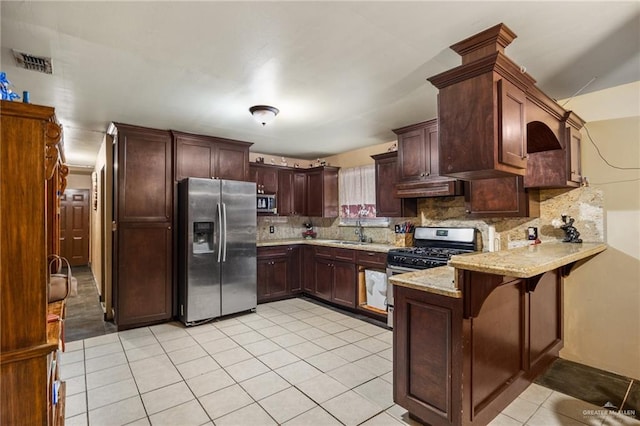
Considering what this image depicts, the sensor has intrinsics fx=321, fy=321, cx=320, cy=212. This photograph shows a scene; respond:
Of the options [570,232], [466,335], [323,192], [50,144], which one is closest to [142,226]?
[323,192]

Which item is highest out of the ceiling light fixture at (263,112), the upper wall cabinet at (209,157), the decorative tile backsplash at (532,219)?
the ceiling light fixture at (263,112)

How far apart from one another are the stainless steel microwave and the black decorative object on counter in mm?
3953

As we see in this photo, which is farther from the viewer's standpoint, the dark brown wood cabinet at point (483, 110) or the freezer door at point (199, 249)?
the freezer door at point (199, 249)

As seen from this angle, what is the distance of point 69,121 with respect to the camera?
380 centimetres

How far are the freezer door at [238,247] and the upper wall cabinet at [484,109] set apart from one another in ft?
9.78

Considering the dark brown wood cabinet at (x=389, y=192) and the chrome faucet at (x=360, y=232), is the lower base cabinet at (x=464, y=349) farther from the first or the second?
the chrome faucet at (x=360, y=232)

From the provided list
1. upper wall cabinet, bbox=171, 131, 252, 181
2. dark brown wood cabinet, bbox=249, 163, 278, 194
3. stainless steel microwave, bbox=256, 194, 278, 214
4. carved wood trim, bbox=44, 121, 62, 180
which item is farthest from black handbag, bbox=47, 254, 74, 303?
dark brown wood cabinet, bbox=249, 163, 278, 194

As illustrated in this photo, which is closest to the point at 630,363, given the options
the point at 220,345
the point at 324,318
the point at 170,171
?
the point at 324,318

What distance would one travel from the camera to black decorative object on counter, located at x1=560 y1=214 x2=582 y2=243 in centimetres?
296

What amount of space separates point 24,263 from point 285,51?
74.5 inches

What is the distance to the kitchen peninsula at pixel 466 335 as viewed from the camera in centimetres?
188

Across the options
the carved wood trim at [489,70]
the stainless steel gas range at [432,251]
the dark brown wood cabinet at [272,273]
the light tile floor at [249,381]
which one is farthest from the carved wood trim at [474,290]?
the dark brown wood cabinet at [272,273]

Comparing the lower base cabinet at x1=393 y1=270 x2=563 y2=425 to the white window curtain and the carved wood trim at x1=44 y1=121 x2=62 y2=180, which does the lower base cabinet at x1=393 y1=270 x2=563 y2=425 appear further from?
the white window curtain

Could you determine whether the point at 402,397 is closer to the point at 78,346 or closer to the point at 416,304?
the point at 416,304
